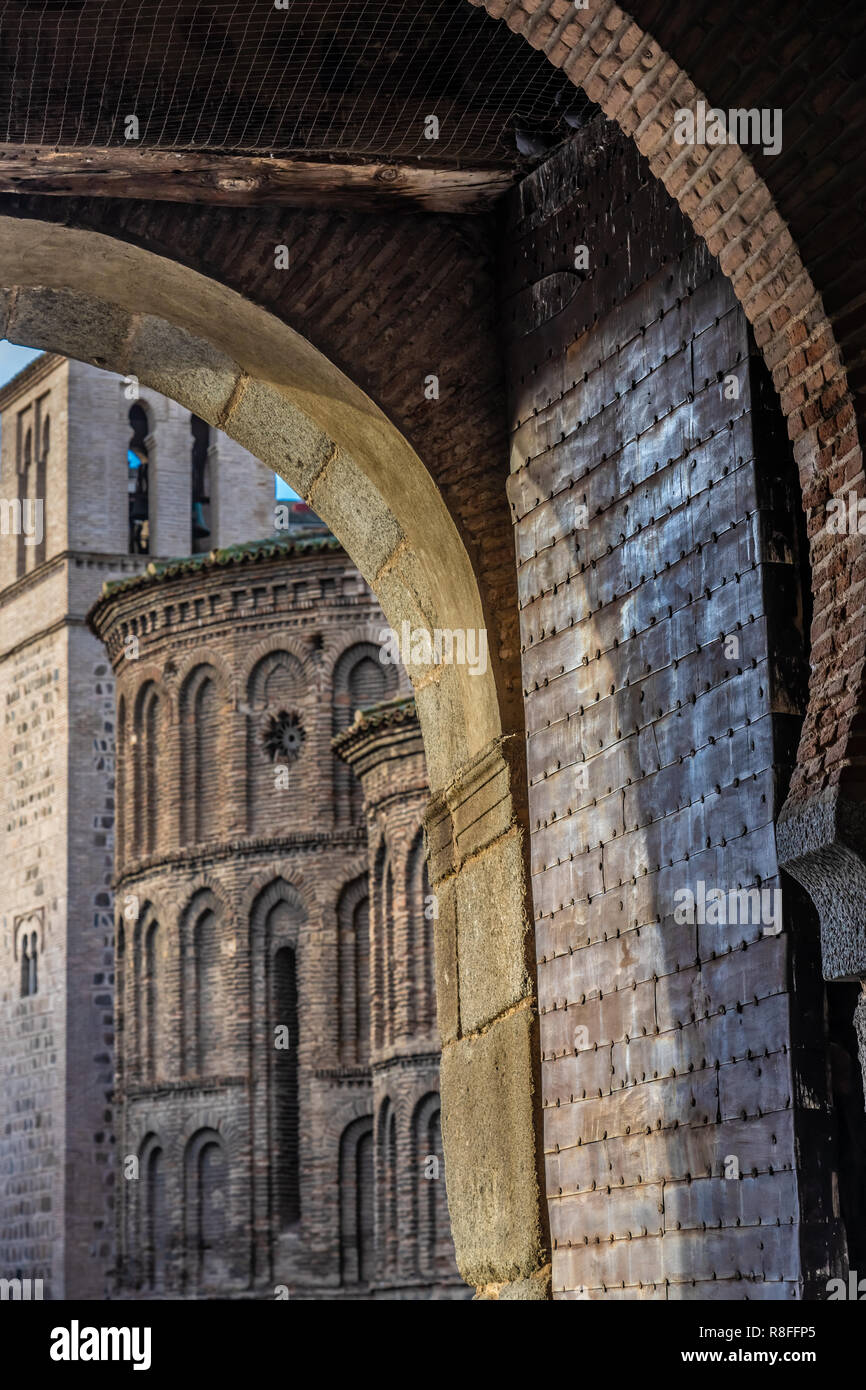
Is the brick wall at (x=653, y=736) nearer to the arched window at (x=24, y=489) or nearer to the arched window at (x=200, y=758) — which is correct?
the arched window at (x=200, y=758)

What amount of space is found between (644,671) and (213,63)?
228 centimetres

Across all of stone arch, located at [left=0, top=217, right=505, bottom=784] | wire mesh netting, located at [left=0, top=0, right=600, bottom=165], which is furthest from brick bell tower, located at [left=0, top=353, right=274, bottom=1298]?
wire mesh netting, located at [left=0, top=0, right=600, bottom=165]

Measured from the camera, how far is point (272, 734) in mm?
32000

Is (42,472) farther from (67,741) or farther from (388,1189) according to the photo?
(388,1189)

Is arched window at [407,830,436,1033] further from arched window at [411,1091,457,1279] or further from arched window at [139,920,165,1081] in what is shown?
arched window at [139,920,165,1081]

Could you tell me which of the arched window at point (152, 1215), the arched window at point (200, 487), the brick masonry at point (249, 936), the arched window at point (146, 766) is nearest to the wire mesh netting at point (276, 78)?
the brick masonry at point (249, 936)

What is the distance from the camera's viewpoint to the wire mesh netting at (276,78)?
6.31m

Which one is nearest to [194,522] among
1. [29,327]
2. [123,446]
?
[123,446]

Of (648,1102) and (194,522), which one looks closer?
(648,1102)

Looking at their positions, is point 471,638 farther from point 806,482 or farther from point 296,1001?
point 296,1001

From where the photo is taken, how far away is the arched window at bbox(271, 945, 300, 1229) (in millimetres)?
30578

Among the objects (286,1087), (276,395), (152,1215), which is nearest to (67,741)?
(152,1215)

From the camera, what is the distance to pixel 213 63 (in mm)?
6457

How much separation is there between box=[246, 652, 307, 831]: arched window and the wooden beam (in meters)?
24.6
